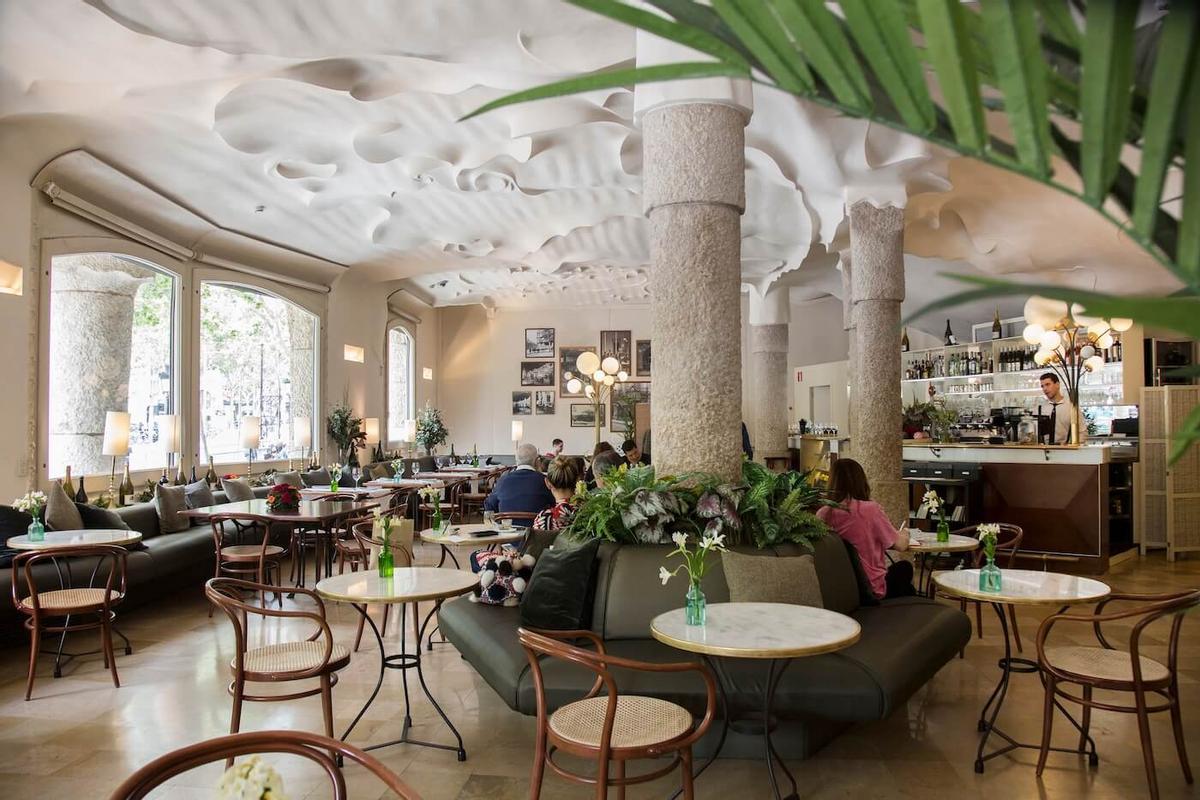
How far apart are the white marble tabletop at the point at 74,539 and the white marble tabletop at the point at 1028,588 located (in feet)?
16.4

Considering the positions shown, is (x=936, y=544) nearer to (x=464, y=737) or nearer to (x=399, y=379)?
(x=464, y=737)

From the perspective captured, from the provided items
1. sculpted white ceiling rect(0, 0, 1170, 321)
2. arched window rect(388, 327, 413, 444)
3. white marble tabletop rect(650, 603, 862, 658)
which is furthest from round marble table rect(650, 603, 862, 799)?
arched window rect(388, 327, 413, 444)

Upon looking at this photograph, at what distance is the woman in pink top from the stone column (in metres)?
7.33

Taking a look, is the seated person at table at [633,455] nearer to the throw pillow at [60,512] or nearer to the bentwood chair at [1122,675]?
the throw pillow at [60,512]

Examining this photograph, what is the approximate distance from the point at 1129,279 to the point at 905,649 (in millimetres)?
9251

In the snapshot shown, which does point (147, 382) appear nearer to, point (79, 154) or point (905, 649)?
point (79, 154)

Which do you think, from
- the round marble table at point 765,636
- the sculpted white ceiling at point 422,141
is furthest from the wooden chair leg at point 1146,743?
the sculpted white ceiling at point 422,141

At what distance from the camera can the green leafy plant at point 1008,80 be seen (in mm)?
617

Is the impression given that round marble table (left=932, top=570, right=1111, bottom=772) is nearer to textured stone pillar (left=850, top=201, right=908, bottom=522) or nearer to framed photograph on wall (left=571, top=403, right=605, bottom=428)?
textured stone pillar (left=850, top=201, right=908, bottom=522)

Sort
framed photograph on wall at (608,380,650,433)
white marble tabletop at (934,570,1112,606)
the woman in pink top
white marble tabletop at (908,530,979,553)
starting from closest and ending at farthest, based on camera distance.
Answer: white marble tabletop at (934,570,1112,606)
the woman in pink top
white marble tabletop at (908,530,979,553)
framed photograph on wall at (608,380,650,433)

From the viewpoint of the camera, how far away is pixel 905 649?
3.91 metres

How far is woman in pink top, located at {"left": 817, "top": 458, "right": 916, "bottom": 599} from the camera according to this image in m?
4.96

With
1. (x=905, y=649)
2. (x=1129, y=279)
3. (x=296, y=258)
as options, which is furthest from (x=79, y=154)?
(x=1129, y=279)

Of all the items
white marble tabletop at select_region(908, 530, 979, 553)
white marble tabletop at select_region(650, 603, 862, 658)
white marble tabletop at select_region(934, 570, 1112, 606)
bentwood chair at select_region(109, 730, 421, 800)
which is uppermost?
bentwood chair at select_region(109, 730, 421, 800)
